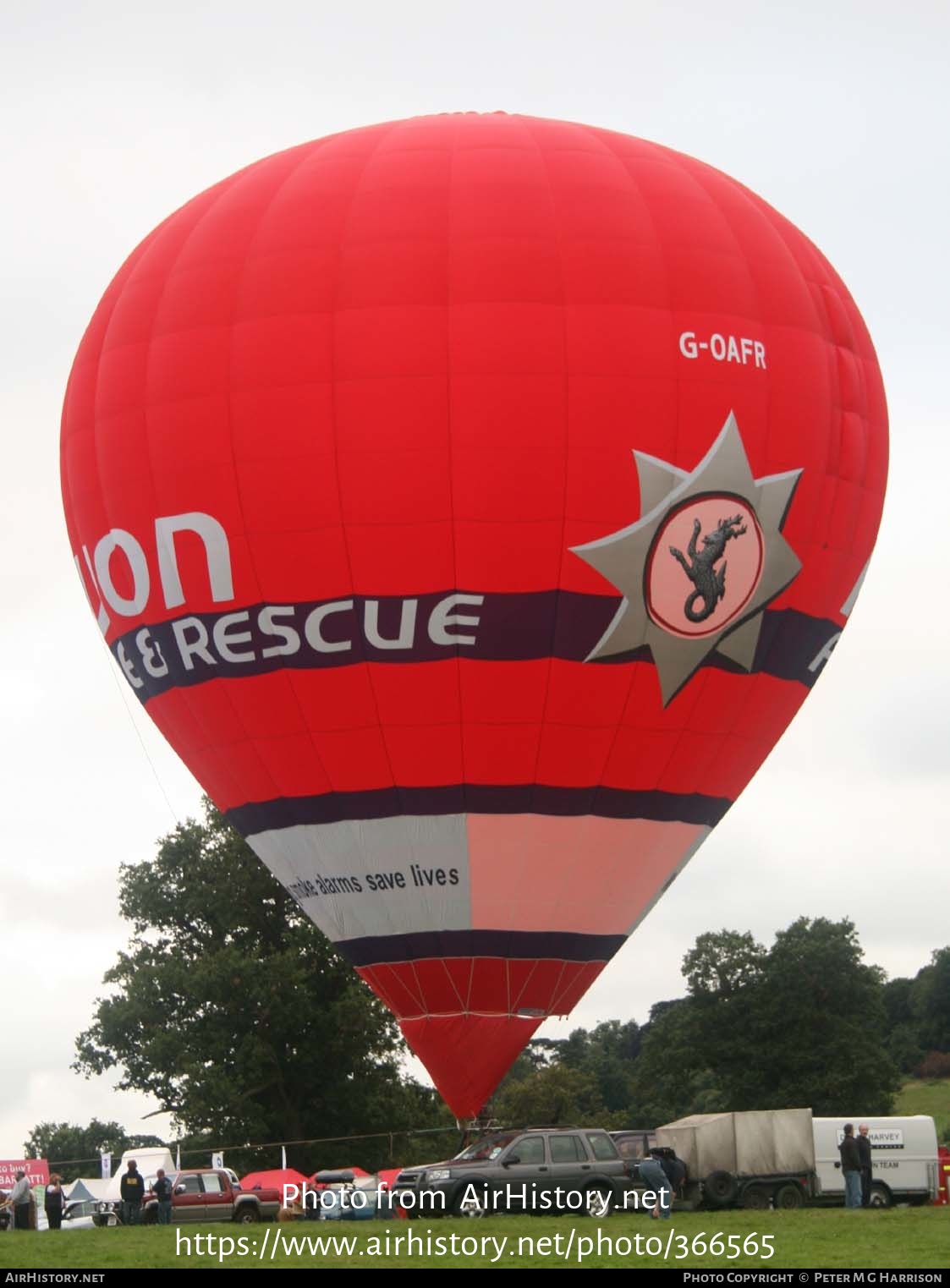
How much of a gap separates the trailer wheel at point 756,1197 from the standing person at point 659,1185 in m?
3.76

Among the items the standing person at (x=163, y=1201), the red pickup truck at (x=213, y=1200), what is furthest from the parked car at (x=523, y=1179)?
the red pickup truck at (x=213, y=1200)

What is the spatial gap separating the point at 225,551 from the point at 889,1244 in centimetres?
955

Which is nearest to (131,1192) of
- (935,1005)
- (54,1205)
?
(54,1205)

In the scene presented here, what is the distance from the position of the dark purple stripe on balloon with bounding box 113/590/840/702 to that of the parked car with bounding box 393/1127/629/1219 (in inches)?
196

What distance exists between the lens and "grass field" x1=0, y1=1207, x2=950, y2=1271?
46.4ft

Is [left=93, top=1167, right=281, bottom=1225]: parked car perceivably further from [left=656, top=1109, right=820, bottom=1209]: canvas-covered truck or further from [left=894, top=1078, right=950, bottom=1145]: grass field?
[left=894, top=1078, right=950, bottom=1145]: grass field

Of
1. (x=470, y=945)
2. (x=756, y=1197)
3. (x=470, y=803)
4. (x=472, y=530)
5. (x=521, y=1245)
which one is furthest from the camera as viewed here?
(x=756, y=1197)

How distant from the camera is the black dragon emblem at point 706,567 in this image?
20.3m

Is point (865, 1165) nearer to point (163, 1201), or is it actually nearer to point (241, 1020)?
point (163, 1201)

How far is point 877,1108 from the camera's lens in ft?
179

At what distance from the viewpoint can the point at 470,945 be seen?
800 inches

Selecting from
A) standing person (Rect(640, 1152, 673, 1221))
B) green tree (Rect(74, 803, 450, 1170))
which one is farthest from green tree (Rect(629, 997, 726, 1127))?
standing person (Rect(640, 1152, 673, 1221))

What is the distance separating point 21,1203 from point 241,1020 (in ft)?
66.5
